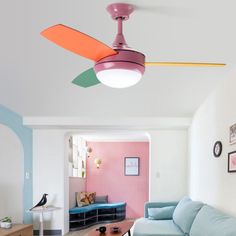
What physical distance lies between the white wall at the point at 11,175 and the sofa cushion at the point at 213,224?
302 cm

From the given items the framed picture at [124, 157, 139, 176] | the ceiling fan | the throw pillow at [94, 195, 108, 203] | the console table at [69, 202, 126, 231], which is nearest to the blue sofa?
the ceiling fan

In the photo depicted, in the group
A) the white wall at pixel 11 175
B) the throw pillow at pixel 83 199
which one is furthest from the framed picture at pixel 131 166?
the white wall at pixel 11 175

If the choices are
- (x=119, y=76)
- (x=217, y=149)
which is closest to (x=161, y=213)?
(x=217, y=149)

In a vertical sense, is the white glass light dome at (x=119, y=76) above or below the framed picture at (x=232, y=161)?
above

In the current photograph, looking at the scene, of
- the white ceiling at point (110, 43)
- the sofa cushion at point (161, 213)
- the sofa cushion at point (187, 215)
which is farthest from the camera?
the sofa cushion at point (161, 213)

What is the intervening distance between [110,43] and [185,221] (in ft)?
8.08

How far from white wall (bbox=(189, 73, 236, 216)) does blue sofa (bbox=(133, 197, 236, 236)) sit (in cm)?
21

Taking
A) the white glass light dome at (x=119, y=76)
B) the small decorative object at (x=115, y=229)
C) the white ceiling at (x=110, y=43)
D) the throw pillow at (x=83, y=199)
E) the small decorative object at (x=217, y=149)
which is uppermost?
the white ceiling at (x=110, y=43)

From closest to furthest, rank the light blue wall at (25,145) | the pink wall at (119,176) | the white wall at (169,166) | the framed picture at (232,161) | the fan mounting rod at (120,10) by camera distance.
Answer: the fan mounting rod at (120,10) → the framed picture at (232,161) → the light blue wall at (25,145) → the white wall at (169,166) → the pink wall at (119,176)

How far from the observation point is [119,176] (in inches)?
344

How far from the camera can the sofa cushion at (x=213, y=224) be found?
2.83 metres

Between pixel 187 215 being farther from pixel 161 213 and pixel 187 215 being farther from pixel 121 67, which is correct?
pixel 121 67

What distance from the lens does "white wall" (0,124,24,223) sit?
16.9 feet

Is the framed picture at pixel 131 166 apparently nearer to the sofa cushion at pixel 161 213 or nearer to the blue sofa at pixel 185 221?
the blue sofa at pixel 185 221
